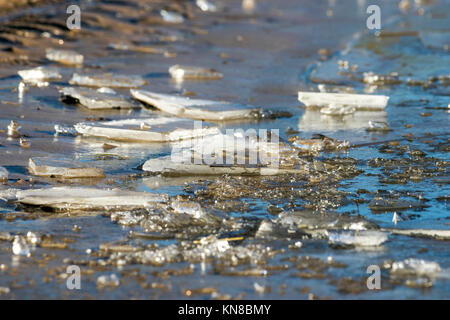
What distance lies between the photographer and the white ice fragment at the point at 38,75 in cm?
732

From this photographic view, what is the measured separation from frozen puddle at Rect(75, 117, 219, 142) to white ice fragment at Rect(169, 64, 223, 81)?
7.54 feet

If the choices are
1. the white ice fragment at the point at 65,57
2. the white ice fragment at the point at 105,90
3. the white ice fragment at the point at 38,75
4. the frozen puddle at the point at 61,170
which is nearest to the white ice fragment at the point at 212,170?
the frozen puddle at the point at 61,170

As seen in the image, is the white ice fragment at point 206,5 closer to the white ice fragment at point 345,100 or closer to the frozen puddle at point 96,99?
the white ice fragment at point 345,100

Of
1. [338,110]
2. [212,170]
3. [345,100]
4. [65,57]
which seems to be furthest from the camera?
[65,57]

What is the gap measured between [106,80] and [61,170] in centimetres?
280

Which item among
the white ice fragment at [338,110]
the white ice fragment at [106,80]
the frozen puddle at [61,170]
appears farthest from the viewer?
the white ice fragment at [106,80]

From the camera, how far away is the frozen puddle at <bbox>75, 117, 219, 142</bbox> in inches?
220

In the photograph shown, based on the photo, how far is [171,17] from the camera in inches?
478

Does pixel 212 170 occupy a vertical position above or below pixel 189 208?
above

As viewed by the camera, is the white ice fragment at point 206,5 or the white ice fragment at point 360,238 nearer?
the white ice fragment at point 360,238

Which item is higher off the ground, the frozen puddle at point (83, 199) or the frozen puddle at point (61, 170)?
the frozen puddle at point (61, 170)

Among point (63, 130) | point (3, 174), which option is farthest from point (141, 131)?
point (3, 174)

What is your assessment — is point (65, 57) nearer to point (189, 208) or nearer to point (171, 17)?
point (171, 17)

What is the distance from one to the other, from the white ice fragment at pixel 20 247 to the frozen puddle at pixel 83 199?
568 mm
